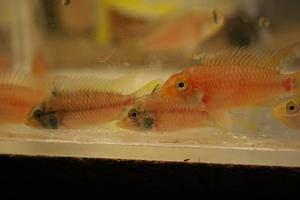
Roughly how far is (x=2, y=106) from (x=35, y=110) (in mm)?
128

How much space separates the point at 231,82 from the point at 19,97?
0.65 meters

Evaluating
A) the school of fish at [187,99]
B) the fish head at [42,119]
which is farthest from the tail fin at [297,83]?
the fish head at [42,119]

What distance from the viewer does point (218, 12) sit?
193 centimetres

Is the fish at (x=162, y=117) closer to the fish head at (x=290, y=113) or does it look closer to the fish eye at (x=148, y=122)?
the fish eye at (x=148, y=122)

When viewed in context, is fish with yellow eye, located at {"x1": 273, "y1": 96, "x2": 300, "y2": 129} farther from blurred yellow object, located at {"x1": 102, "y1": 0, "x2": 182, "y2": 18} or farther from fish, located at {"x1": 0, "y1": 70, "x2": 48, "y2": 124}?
blurred yellow object, located at {"x1": 102, "y1": 0, "x2": 182, "y2": 18}

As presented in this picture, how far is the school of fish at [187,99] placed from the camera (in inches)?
49.0

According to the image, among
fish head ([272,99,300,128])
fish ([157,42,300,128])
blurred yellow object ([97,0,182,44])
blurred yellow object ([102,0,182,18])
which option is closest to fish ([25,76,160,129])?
fish ([157,42,300,128])

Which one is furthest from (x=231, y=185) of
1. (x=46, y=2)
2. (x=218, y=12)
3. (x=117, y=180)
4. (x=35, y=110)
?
(x=46, y=2)

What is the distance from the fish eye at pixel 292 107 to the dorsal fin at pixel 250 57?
11cm

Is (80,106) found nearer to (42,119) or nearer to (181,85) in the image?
(42,119)

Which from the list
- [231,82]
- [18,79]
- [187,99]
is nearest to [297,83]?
[231,82]

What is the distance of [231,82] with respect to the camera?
4.14 feet

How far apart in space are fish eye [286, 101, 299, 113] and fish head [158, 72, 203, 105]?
24 centimetres

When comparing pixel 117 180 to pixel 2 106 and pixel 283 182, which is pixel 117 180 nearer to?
pixel 283 182
